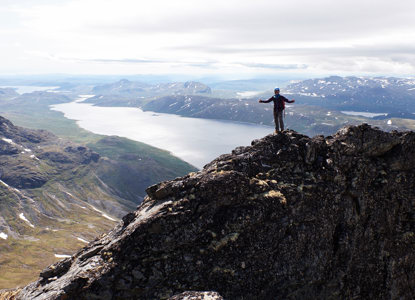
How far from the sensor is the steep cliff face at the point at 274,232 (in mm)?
19172

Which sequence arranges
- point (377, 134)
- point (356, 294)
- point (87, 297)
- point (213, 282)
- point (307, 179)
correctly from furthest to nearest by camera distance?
point (377, 134), point (307, 179), point (356, 294), point (213, 282), point (87, 297)

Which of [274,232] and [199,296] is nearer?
[199,296]

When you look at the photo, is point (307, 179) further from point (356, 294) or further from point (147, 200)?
point (147, 200)

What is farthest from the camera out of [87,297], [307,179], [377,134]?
[377,134]

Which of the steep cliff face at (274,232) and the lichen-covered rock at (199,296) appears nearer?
the lichen-covered rock at (199,296)

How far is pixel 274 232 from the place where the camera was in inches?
826

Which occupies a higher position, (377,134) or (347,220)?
(377,134)

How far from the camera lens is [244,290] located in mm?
19344

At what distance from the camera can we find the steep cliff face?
19.2 metres

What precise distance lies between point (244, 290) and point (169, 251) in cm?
549

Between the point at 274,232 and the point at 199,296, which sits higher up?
the point at 274,232

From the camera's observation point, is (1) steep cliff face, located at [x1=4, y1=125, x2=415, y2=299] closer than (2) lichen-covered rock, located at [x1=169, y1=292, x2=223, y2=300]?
No

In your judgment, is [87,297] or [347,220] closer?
[87,297]

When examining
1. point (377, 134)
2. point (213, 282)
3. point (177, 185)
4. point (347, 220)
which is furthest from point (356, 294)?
point (177, 185)
